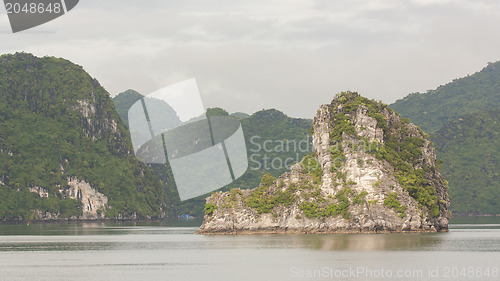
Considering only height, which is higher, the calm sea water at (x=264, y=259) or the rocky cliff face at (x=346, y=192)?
the rocky cliff face at (x=346, y=192)

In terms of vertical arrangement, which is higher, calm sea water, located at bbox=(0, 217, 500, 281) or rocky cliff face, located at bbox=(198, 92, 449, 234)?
rocky cliff face, located at bbox=(198, 92, 449, 234)

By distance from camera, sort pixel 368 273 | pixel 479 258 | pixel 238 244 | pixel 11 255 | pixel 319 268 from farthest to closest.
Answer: pixel 238 244
pixel 11 255
pixel 479 258
pixel 319 268
pixel 368 273

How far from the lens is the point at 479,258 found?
6575 cm

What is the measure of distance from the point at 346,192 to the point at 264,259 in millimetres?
38750

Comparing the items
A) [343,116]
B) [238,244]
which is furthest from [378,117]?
[238,244]

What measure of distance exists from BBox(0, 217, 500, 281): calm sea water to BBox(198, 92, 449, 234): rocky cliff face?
7.85 metres

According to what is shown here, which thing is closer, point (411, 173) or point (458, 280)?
point (458, 280)

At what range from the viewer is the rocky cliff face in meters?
103

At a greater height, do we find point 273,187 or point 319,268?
point 273,187

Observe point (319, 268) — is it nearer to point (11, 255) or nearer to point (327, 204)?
point (11, 255)

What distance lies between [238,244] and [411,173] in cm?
3297

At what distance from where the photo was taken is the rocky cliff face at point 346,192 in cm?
10262

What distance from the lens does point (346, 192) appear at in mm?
103875

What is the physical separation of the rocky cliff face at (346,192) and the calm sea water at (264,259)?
785 cm
